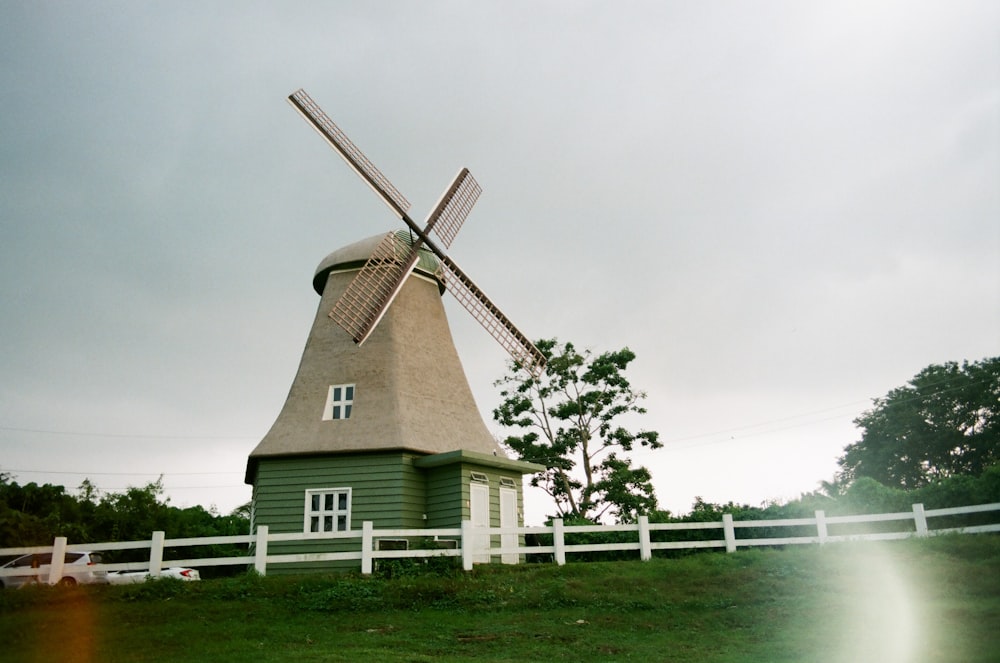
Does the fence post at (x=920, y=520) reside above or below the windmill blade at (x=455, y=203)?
below

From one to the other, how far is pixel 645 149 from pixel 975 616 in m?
12.7

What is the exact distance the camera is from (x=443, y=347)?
71.3 feet

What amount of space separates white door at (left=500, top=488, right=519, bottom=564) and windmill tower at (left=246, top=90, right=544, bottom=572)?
0.05 meters

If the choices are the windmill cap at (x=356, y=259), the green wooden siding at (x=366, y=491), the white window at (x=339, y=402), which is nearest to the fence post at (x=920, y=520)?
the green wooden siding at (x=366, y=491)

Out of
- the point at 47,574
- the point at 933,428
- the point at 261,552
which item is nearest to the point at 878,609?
the point at 261,552

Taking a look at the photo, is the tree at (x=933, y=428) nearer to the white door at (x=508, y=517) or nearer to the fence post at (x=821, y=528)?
the fence post at (x=821, y=528)

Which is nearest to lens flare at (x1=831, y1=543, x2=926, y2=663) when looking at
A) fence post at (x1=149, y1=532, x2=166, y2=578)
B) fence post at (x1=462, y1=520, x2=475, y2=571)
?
fence post at (x1=462, y1=520, x2=475, y2=571)

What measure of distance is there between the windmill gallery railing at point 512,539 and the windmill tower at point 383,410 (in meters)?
1.03

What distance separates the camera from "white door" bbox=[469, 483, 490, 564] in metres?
18.0

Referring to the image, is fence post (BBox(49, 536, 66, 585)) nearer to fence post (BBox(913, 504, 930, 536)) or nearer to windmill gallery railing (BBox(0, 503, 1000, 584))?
windmill gallery railing (BBox(0, 503, 1000, 584))

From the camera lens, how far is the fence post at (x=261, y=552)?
48.8ft

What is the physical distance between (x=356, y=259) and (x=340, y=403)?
14.2 feet

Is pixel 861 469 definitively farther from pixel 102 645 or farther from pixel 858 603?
pixel 102 645

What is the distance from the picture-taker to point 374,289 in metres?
20.4
